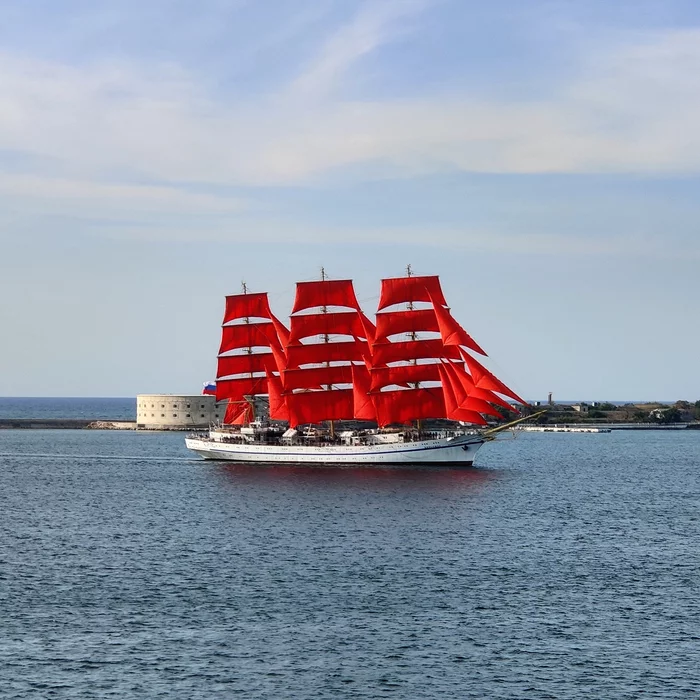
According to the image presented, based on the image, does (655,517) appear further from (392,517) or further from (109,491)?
(109,491)

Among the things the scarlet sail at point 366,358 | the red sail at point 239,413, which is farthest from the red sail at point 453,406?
the red sail at point 239,413

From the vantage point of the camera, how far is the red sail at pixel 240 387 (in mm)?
142375

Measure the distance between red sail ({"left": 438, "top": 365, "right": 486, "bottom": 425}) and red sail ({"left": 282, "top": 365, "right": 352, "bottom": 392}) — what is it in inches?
476

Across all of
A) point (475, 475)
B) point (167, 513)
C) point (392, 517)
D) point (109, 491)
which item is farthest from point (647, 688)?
point (475, 475)

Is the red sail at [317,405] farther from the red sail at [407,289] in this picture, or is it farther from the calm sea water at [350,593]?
the calm sea water at [350,593]

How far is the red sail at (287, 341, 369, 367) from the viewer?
130750 millimetres

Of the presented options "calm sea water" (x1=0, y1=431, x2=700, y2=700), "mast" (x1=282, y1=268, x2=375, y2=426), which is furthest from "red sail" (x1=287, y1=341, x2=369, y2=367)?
"calm sea water" (x1=0, y1=431, x2=700, y2=700)

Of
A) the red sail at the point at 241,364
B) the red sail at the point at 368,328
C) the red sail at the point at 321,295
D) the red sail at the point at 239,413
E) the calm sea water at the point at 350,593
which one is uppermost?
the red sail at the point at 321,295

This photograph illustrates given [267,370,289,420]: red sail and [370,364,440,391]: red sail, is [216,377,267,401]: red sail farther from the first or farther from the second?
[370,364,440,391]: red sail

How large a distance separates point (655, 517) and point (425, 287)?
1990 inches

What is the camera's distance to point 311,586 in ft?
177

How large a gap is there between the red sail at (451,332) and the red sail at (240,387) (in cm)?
2820

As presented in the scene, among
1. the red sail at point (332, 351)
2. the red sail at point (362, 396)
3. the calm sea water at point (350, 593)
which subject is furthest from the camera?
the red sail at point (332, 351)

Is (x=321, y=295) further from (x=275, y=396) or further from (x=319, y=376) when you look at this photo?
(x=275, y=396)
